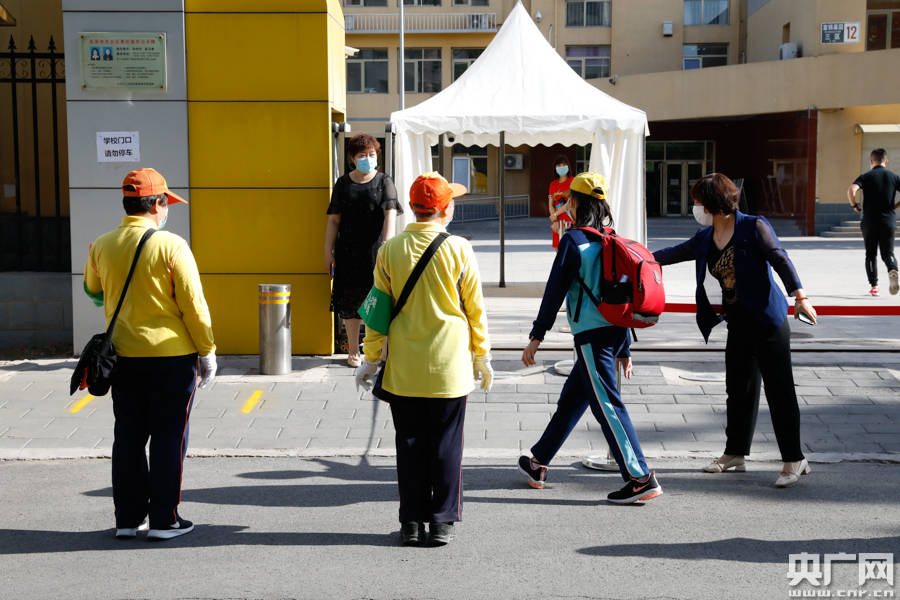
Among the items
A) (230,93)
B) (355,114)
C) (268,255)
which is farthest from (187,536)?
(355,114)

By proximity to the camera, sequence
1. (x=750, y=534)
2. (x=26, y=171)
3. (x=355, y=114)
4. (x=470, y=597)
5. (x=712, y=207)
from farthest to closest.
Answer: (x=355, y=114) < (x=26, y=171) < (x=712, y=207) < (x=750, y=534) < (x=470, y=597)

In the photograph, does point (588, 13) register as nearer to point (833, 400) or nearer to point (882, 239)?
point (882, 239)

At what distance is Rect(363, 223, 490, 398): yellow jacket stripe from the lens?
473 centimetres

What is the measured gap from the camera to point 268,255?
9.30 m

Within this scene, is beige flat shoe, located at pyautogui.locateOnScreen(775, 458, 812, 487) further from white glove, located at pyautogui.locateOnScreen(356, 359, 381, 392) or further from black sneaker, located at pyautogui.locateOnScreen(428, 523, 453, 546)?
white glove, located at pyautogui.locateOnScreen(356, 359, 381, 392)

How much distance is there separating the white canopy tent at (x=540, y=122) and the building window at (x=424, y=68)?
3069 cm

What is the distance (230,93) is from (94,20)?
1332 mm

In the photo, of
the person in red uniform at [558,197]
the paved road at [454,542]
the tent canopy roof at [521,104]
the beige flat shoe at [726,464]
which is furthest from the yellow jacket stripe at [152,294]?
the person in red uniform at [558,197]

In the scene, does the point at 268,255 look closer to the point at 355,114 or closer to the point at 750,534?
the point at 750,534

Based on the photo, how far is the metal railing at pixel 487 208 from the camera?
3938 cm

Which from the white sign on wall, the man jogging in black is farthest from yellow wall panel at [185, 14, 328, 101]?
the man jogging in black

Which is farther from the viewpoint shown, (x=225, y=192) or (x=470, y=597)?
(x=225, y=192)

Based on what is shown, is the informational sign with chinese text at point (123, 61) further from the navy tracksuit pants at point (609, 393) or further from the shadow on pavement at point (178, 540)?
the navy tracksuit pants at point (609, 393)

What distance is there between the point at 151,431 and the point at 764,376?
10.9 feet
